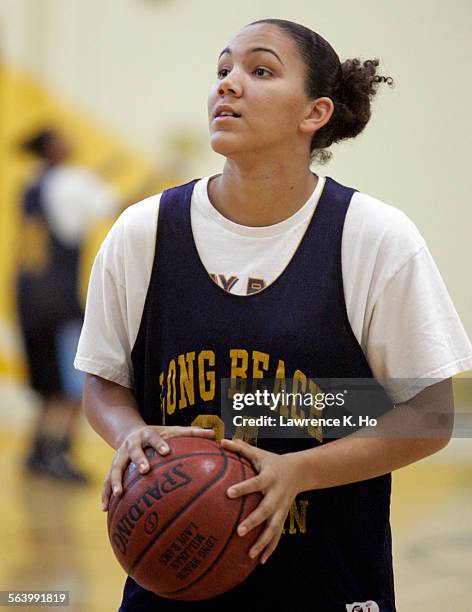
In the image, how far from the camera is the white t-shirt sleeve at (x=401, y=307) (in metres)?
1.70

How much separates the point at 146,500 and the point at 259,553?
7.8 inches

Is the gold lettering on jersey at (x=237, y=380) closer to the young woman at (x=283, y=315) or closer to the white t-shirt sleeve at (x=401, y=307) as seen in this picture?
the young woman at (x=283, y=315)

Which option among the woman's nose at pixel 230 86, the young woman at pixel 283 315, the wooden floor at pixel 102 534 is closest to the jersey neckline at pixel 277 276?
the young woman at pixel 283 315

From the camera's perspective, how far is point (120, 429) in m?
1.73

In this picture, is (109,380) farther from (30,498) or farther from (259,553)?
(30,498)

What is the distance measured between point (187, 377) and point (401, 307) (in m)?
0.41

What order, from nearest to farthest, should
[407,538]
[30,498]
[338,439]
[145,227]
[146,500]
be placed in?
[146,500] < [338,439] < [145,227] < [407,538] < [30,498]

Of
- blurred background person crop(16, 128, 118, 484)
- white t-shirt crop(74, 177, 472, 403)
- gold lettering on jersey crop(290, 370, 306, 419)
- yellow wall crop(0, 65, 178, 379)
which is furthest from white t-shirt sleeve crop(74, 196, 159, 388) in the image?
yellow wall crop(0, 65, 178, 379)

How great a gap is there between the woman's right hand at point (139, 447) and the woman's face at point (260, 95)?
1.68 ft

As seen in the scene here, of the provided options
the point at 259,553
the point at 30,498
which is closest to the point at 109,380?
the point at 259,553

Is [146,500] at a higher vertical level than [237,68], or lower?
lower

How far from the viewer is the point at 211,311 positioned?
174 centimetres

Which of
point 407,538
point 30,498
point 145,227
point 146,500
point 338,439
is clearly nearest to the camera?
point 146,500

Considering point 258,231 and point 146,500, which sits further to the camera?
point 258,231
